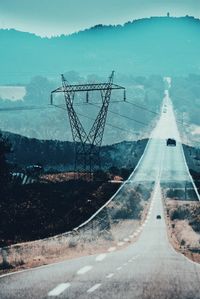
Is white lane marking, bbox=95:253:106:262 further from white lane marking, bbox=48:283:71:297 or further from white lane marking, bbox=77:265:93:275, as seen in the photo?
white lane marking, bbox=48:283:71:297

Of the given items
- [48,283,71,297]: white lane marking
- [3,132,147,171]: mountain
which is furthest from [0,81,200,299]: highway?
[3,132,147,171]: mountain

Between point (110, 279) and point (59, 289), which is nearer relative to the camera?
point (59, 289)

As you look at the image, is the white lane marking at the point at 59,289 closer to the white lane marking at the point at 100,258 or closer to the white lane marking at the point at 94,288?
the white lane marking at the point at 94,288

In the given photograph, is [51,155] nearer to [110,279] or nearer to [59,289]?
[110,279]

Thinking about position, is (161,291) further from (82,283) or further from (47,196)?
(47,196)

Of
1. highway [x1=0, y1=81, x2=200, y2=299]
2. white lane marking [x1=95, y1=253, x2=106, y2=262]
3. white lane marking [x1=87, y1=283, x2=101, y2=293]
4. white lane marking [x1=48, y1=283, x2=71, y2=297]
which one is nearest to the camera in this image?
white lane marking [x1=48, y1=283, x2=71, y2=297]

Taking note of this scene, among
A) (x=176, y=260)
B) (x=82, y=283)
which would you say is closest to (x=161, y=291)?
(x=82, y=283)

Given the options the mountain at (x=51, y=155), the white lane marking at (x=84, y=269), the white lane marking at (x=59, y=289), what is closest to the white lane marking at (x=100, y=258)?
the white lane marking at (x=84, y=269)

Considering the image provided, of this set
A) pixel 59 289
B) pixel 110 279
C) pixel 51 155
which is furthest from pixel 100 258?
pixel 51 155

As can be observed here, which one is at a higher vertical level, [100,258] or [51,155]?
[51,155]
